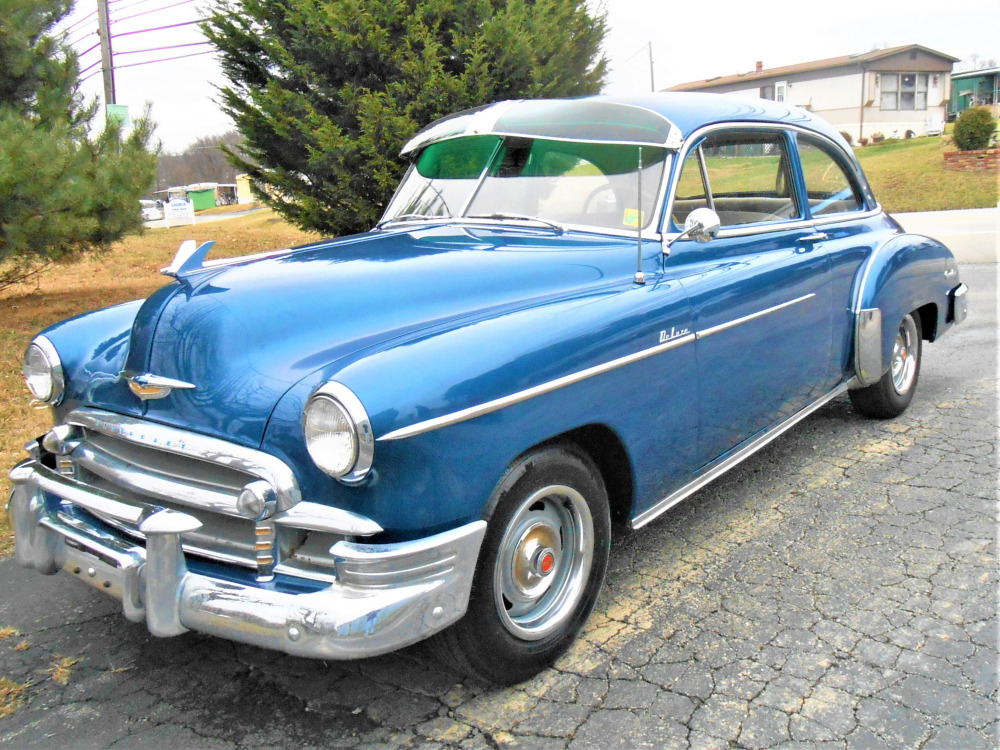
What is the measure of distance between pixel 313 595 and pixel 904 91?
38.2 metres

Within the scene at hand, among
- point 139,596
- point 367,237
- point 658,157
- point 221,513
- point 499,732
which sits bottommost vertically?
point 499,732

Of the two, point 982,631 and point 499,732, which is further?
point 982,631

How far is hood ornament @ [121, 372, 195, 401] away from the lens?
2.42 metres

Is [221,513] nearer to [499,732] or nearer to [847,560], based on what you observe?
[499,732]

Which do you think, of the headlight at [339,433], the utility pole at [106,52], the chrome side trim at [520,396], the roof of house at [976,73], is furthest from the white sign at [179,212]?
the roof of house at [976,73]

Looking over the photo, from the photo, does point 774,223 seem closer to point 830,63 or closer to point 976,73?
point 830,63

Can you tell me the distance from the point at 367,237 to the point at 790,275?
6.08 ft

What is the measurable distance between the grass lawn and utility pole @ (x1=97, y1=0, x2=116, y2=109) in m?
14.5

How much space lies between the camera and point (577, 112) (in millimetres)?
3445

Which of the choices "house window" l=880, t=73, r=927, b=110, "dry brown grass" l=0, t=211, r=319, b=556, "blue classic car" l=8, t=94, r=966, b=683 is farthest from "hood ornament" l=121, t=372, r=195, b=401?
"house window" l=880, t=73, r=927, b=110

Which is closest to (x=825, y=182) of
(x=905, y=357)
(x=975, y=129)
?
(x=905, y=357)

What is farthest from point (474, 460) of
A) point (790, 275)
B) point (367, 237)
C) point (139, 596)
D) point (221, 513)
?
point (790, 275)

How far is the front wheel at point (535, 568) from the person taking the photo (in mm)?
2289

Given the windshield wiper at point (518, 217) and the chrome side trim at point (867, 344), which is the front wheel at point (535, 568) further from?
the chrome side trim at point (867, 344)
